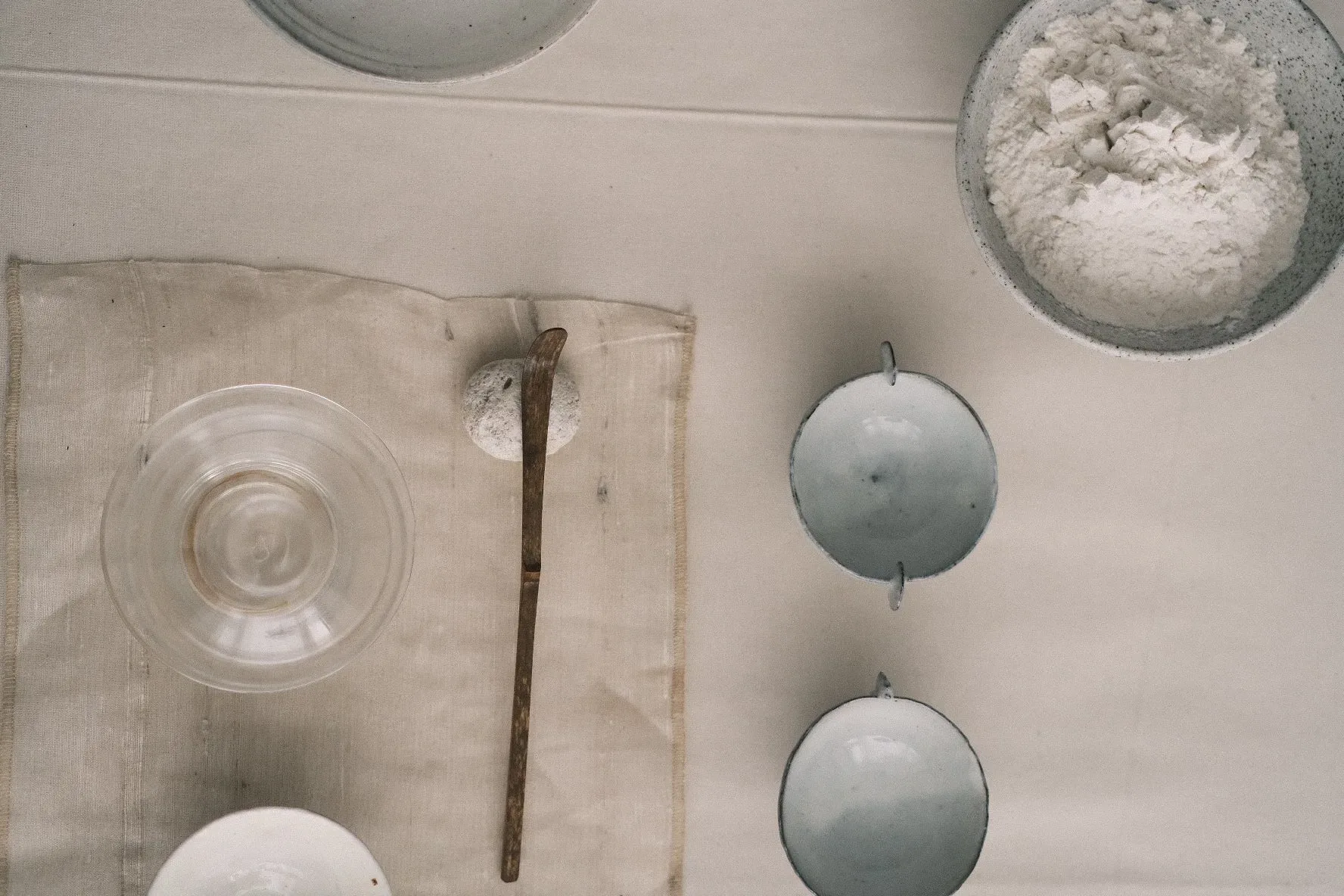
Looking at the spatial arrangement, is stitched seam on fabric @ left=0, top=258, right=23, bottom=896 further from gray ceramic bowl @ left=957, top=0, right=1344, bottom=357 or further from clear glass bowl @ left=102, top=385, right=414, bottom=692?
gray ceramic bowl @ left=957, top=0, right=1344, bottom=357

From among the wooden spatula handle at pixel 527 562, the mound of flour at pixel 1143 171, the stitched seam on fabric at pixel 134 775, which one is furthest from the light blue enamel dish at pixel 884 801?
the stitched seam on fabric at pixel 134 775

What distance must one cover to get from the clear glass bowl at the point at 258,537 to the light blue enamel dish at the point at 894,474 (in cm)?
25

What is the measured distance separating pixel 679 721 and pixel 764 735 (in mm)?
58

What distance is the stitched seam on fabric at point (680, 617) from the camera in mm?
598

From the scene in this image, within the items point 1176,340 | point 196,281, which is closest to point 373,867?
point 196,281

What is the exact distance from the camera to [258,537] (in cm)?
55

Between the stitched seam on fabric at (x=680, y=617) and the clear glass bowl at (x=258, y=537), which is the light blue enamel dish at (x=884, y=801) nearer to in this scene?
the stitched seam on fabric at (x=680, y=617)

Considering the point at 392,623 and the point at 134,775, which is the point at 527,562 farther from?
the point at 134,775

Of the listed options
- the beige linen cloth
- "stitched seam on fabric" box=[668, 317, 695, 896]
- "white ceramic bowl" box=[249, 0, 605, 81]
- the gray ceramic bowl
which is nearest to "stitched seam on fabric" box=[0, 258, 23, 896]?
the beige linen cloth

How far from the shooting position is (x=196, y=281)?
590mm

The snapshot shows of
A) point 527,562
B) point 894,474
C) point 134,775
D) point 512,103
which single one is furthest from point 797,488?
point 134,775

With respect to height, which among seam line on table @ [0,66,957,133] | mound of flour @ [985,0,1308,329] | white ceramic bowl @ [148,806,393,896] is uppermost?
seam line on table @ [0,66,957,133]

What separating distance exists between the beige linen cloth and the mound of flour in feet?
0.76

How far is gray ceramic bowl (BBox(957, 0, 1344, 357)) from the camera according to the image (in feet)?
1.75
